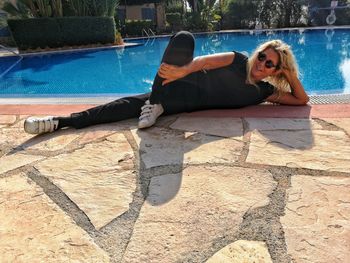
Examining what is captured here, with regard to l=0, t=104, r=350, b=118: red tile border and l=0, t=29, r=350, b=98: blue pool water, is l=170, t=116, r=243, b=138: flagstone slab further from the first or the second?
l=0, t=29, r=350, b=98: blue pool water

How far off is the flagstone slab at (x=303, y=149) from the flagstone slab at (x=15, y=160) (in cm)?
133

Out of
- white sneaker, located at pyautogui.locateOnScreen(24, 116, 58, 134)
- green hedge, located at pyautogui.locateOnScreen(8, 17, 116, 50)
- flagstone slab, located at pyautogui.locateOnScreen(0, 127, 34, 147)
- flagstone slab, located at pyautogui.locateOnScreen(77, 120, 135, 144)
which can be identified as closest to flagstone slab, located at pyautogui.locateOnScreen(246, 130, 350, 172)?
flagstone slab, located at pyautogui.locateOnScreen(77, 120, 135, 144)

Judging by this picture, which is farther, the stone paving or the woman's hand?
the woman's hand

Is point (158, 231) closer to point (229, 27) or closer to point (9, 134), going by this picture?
point (9, 134)

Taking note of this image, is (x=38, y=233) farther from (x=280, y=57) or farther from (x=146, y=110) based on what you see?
(x=280, y=57)

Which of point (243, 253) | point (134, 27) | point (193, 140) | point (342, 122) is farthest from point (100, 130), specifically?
point (134, 27)

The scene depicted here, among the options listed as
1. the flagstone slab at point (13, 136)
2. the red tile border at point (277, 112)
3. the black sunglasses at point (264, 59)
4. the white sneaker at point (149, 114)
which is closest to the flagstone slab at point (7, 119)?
the red tile border at point (277, 112)

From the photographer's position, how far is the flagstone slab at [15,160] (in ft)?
6.27

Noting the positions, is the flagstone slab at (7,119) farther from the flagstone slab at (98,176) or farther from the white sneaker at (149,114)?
the white sneaker at (149,114)

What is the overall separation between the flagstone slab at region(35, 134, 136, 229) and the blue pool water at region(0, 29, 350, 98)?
2543mm

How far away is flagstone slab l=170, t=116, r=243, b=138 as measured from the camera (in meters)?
2.31

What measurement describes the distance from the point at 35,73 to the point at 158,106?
7270 mm

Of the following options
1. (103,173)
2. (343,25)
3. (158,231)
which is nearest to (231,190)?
(158,231)

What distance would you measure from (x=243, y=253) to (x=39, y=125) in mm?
1822
